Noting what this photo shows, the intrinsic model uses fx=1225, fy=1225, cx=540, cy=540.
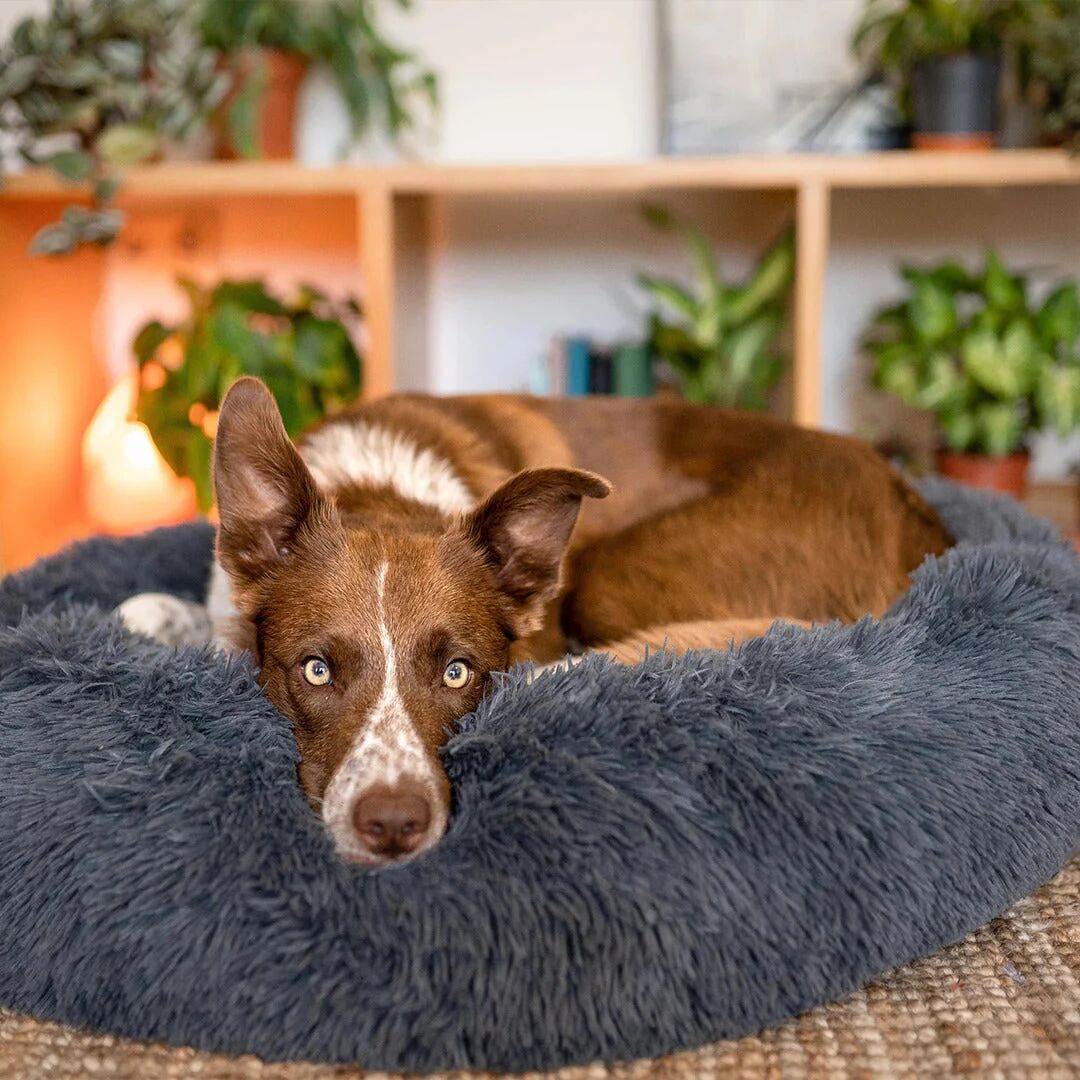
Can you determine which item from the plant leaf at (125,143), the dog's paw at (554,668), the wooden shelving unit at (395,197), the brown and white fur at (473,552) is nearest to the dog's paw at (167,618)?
the brown and white fur at (473,552)

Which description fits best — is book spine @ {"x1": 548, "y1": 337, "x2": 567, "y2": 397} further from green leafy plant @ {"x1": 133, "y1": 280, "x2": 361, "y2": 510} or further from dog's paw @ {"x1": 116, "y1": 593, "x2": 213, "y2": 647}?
dog's paw @ {"x1": 116, "y1": 593, "x2": 213, "y2": 647}

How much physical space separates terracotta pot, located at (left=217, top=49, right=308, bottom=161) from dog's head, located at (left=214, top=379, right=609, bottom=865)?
229 cm

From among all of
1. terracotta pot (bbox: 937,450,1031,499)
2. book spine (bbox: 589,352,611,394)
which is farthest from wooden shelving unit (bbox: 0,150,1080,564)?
book spine (bbox: 589,352,611,394)

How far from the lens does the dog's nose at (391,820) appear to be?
159 cm

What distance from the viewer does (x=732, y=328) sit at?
411 centimetres

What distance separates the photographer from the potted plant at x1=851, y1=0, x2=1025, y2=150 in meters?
3.66

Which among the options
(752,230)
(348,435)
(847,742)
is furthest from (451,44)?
(847,742)

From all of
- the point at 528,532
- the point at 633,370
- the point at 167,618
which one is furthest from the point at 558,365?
the point at 528,532

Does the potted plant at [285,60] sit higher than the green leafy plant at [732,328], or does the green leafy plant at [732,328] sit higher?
the potted plant at [285,60]

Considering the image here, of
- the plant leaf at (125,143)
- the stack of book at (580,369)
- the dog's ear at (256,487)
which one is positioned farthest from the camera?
the stack of book at (580,369)

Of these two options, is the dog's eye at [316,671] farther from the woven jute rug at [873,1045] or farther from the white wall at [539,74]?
the white wall at [539,74]

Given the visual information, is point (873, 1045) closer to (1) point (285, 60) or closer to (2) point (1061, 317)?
(2) point (1061, 317)

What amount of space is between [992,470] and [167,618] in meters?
2.67

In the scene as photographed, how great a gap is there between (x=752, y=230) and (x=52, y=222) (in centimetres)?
248
